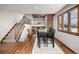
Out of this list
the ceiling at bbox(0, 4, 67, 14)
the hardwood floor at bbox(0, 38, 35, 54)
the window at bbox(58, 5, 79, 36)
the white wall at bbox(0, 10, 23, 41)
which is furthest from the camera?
the white wall at bbox(0, 10, 23, 41)

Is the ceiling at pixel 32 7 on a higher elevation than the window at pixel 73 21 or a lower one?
higher

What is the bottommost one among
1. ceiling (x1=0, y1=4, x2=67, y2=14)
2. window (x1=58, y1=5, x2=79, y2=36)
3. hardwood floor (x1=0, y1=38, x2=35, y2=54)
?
hardwood floor (x1=0, y1=38, x2=35, y2=54)

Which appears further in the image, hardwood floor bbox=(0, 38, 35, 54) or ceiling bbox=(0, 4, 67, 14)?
ceiling bbox=(0, 4, 67, 14)

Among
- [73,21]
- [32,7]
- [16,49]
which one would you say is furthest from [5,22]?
[73,21]

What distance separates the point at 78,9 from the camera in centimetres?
482

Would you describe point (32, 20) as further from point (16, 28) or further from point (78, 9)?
point (78, 9)

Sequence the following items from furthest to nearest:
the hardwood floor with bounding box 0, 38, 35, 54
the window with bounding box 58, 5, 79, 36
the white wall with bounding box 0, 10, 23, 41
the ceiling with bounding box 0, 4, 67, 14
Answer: the white wall with bounding box 0, 10, 23, 41, the ceiling with bounding box 0, 4, 67, 14, the hardwood floor with bounding box 0, 38, 35, 54, the window with bounding box 58, 5, 79, 36

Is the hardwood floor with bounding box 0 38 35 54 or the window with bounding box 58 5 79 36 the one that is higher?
the window with bounding box 58 5 79 36

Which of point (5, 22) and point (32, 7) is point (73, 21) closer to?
point (32, 7)

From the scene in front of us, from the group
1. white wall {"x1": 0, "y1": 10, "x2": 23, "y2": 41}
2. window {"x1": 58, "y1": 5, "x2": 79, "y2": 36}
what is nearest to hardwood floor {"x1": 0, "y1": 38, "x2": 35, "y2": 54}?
white wall {"x1": 0, "y1": 10, "x2": 23, "y2": 41}

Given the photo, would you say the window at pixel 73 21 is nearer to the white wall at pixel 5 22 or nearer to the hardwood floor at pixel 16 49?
the hardwood floor at pixel 16 49

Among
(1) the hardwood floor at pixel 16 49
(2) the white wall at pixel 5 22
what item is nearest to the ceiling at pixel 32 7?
(2) the white wall at pixel 5 22

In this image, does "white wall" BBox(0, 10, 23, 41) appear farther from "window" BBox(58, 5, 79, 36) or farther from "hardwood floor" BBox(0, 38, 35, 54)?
"window" BBox(58, 5, 79, 36)
